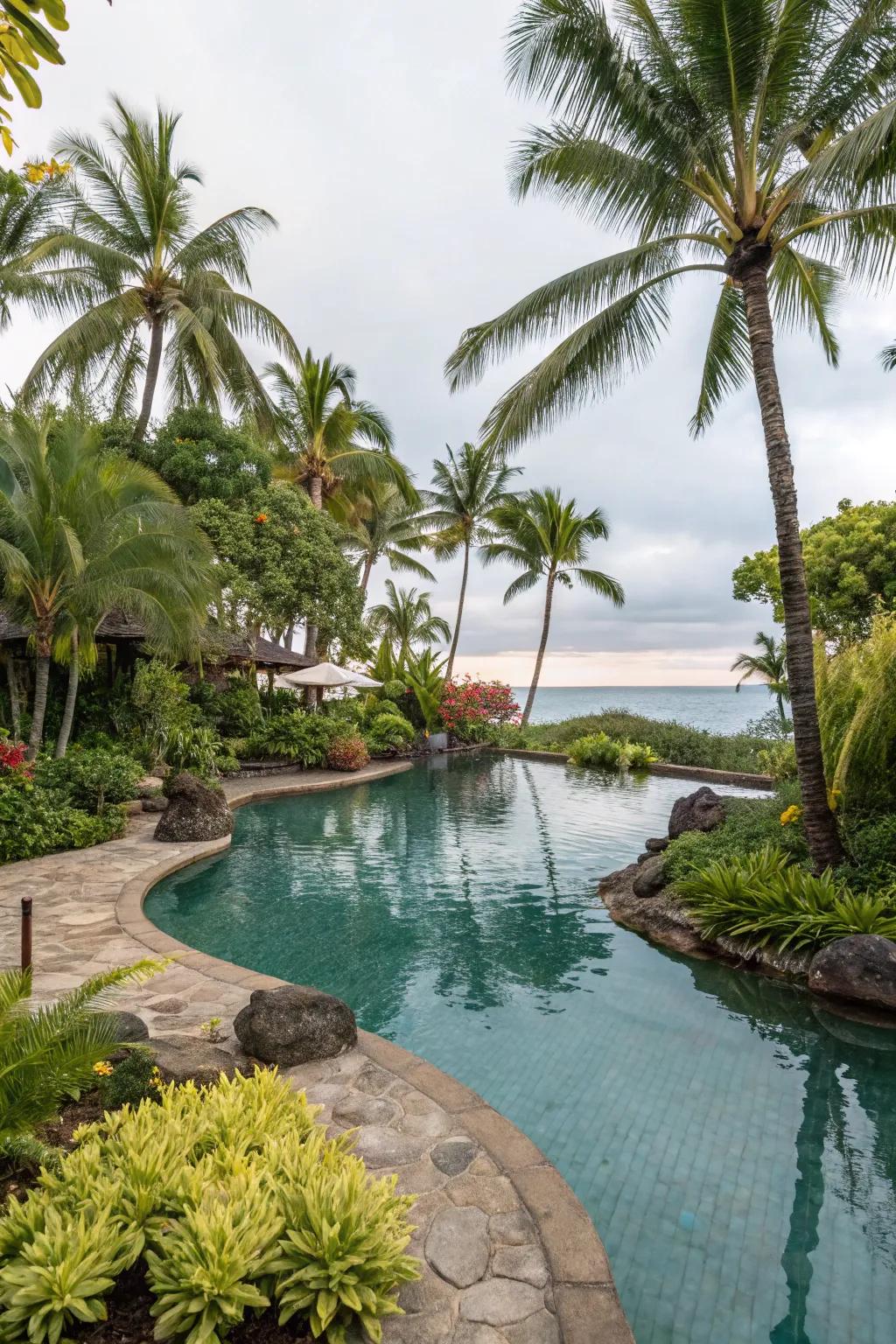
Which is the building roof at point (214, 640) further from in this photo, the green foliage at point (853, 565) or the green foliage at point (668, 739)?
the green foliage at point (853, 565)

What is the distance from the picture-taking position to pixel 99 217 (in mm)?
15883

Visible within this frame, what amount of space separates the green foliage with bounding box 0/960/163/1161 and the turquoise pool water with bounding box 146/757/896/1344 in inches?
90.8

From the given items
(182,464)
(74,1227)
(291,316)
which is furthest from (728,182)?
(291,316)

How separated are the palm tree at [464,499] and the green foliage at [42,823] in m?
17.6

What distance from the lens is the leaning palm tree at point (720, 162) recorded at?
6.17 m

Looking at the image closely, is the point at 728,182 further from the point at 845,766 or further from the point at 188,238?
the point at 188,238

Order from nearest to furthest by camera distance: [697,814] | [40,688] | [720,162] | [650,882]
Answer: [720,162]
[650,882]
[697,814]
[40,688]

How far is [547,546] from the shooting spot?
23438 millimetres

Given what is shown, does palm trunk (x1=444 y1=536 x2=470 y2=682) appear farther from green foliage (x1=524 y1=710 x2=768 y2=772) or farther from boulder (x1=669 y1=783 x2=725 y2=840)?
boulder (x1=669 y1=783 x2=725 y2=840)

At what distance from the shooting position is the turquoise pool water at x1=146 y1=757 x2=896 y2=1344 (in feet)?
9.28

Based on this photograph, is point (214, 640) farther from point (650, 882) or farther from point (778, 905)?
point (778, 905)

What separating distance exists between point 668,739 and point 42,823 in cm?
1496

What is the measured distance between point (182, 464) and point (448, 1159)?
16.2 metres

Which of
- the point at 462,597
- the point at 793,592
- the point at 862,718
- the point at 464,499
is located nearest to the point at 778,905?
the point at 862,718
